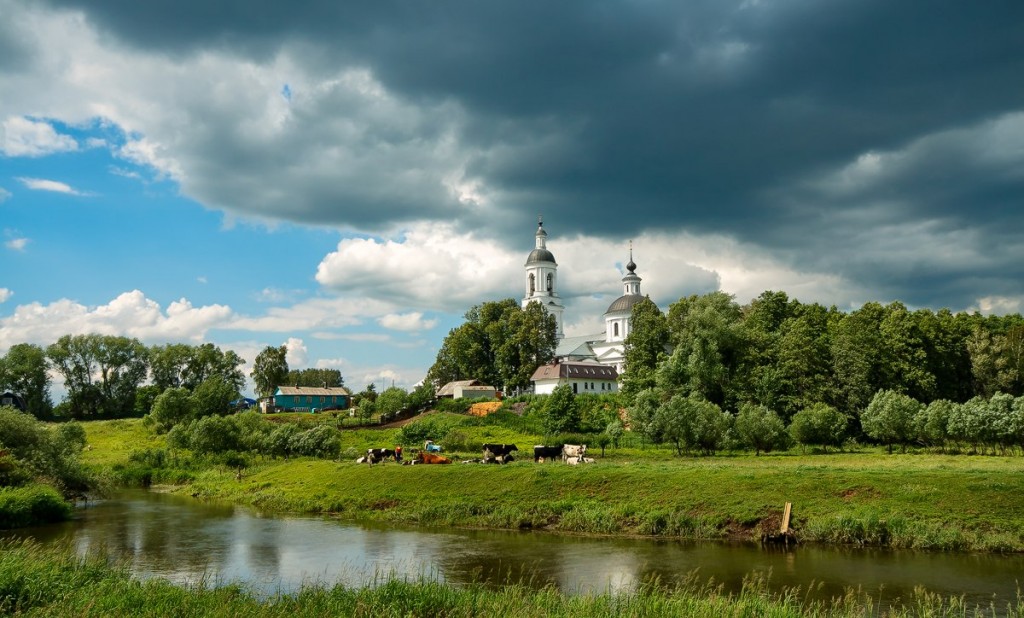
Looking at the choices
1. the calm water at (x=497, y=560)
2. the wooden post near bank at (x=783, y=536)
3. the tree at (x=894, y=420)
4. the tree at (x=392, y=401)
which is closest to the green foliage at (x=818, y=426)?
the tree at (x=894, y=420)

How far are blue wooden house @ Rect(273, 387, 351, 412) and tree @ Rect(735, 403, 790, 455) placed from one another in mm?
65738

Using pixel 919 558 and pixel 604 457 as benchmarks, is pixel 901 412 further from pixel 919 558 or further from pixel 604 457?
pixel 919 558

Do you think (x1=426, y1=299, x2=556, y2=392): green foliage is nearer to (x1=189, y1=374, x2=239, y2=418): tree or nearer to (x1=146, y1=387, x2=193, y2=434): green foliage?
(x1=189, y1=374, x2=239, y2=418): tree

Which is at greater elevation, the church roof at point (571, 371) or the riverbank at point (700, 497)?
the church roof at point (571, 371)

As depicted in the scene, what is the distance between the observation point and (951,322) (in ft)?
221

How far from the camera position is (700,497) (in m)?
26.3

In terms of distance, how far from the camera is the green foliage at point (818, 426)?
43.6 m

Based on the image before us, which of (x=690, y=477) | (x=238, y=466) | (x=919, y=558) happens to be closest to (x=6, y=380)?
(x=238, y=466)

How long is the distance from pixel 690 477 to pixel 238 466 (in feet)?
97.8

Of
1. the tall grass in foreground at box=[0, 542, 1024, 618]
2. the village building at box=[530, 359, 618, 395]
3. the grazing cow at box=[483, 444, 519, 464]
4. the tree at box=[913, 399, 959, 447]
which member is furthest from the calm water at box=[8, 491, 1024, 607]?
the village building at box=[530, 359, 618, 395]

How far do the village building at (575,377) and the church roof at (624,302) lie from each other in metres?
10.9

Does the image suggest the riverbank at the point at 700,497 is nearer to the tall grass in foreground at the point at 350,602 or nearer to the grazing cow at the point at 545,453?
the grazing cow at the point at 545,453

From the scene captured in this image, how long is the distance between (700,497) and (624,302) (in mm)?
80427

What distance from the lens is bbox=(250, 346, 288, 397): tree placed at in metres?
102
